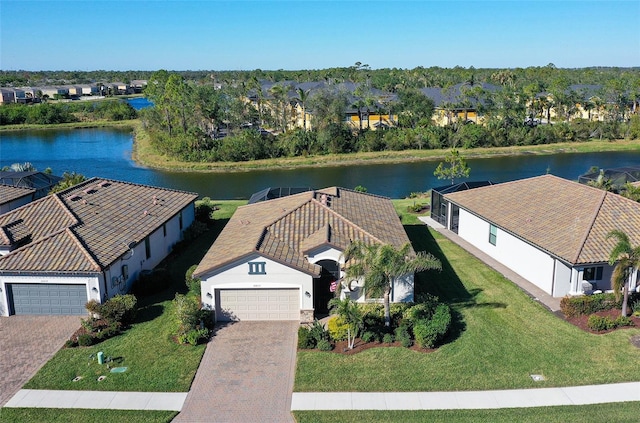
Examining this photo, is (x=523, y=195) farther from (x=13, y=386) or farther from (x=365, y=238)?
(x=13, y=386)

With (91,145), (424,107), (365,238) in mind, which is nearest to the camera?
(365,238)

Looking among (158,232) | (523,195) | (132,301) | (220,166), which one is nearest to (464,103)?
(220,166)

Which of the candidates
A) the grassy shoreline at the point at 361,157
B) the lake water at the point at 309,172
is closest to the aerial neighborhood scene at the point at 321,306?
the lake water at the point at 309,172

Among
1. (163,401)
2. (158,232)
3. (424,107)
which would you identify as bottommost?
(163,401)

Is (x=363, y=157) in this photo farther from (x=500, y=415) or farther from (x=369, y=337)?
(x=500, y=415)

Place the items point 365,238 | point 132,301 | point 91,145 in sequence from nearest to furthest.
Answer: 1. point 132,301
2. point 365,238
3. point 91,145

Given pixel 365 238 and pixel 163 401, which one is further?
pixel 365 238

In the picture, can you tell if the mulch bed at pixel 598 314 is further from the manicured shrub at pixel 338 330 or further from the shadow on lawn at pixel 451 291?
the manicured shrub at pixel 338 330
